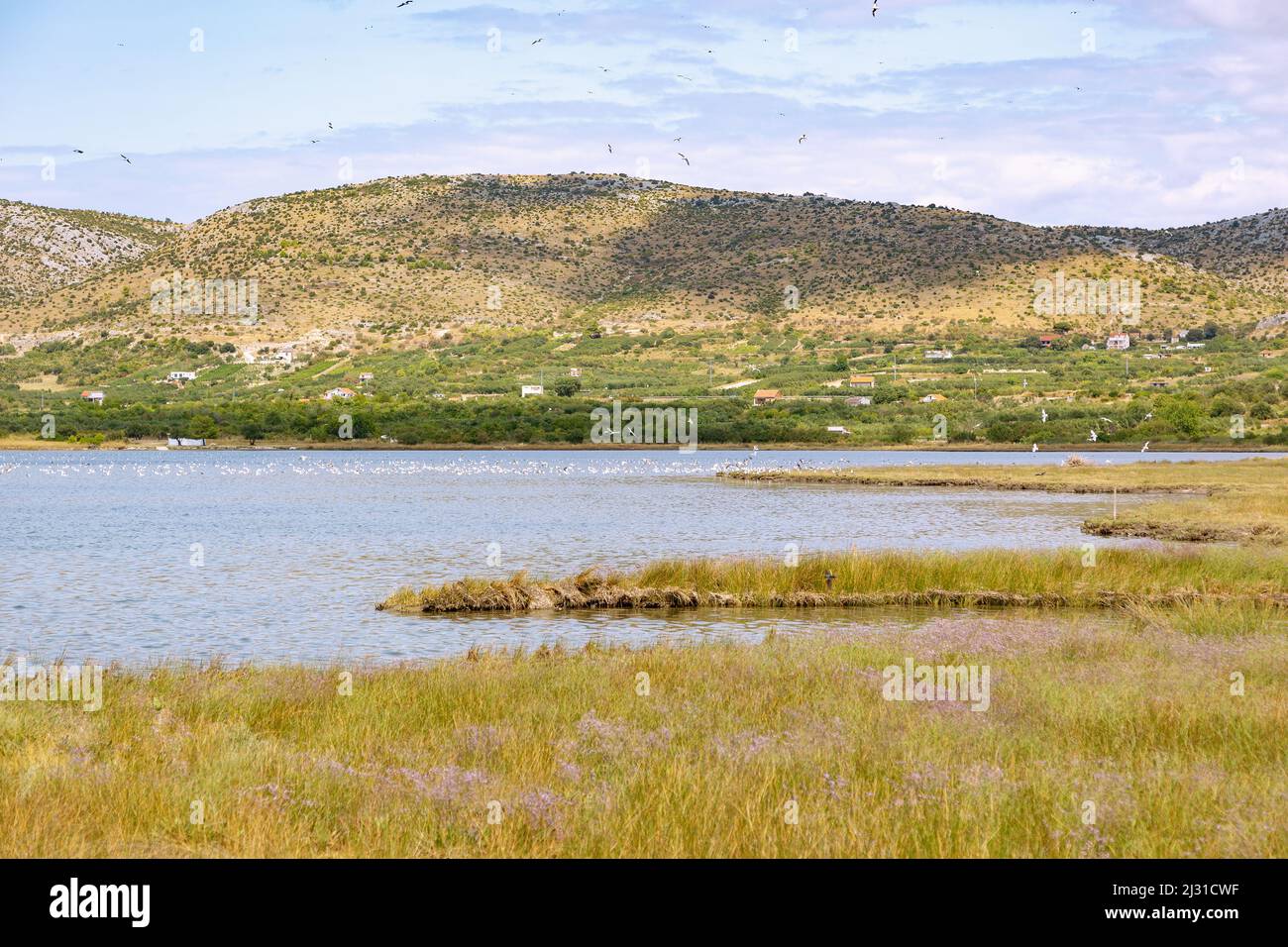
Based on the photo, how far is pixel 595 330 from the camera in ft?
539

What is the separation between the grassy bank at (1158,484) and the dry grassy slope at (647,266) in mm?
73540

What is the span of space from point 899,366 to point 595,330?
38.8m

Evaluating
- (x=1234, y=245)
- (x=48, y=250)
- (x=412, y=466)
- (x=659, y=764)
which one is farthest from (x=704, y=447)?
(x=659, y=764)

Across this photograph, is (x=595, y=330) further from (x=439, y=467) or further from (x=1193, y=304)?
(x=1193, y=304)

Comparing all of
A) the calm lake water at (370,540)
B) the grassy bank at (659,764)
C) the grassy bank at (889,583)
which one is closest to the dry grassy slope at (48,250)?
the calm lake water at (370,540)

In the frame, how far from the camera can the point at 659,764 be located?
36.7 feet

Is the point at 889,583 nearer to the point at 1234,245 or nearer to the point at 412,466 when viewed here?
the point at 412,466

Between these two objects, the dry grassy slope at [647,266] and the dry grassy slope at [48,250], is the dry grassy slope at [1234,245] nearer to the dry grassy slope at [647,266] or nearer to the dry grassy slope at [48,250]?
the dry grassy slope at [647,266]

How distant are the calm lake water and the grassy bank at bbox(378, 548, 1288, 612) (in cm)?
128

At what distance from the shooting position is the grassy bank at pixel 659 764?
29.7 ft

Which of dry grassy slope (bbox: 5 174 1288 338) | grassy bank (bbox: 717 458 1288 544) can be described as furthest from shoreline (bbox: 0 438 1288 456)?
dry grassy slope (bbox: 5 174 1288 338)

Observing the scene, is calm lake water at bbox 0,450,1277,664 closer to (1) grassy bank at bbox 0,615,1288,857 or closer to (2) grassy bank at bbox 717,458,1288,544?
(2) grassy bank at bbox 717,458,1288,544

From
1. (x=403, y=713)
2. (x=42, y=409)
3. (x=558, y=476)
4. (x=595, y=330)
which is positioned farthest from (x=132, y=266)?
(x=403, y=713)

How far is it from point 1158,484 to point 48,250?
166967 millimetres
